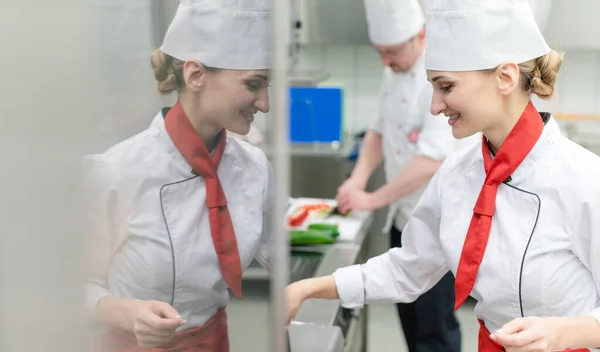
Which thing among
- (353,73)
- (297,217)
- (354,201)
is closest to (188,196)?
(297,217)

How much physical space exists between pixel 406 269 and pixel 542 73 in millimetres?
417

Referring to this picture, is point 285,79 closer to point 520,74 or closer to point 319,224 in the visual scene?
point 520,74

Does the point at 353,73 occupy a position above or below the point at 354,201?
above

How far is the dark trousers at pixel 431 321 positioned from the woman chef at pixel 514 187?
0.66 meters

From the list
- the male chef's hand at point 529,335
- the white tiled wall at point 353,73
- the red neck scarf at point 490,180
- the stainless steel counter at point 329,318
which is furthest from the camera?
the white tiled wall at point 353,73

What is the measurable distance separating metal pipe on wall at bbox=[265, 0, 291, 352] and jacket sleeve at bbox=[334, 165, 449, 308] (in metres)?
0.49

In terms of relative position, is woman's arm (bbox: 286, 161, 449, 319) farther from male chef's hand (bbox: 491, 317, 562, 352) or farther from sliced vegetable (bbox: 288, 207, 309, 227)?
sliced vegetable (bbox: 288, 207, 309, 227)

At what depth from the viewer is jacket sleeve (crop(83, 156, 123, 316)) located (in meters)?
0.66

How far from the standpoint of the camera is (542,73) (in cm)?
105

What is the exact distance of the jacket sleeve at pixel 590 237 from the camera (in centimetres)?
102

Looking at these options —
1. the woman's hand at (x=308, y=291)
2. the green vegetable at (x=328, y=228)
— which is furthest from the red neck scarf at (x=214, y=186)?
the green vegetable at (x=328, y=228)

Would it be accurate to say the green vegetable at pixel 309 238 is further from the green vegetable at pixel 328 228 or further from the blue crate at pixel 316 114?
the blue crate at pixel 316 114

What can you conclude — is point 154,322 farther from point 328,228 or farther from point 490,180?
point 328,228

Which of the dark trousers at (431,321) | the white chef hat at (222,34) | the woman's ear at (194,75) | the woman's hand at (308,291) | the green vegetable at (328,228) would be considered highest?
the white chef hat at (222,34)
